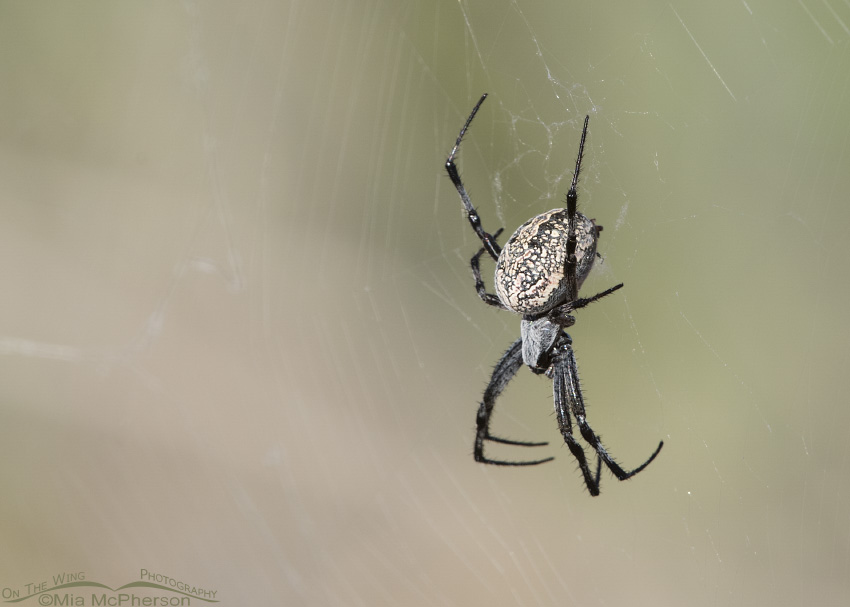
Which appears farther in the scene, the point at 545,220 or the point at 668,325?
the point at 668,325

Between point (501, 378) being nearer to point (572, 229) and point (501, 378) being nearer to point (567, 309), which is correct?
point (567, 309)

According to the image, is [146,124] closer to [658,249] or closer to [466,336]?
[466,336]

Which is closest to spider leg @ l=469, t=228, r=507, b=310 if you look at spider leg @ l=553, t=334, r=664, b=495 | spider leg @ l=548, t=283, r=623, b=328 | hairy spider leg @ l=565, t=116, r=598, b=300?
spider leg @ l=548, t=283, r=623, b=328

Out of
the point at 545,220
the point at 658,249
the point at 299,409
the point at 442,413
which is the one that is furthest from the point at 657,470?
the point at 299,409

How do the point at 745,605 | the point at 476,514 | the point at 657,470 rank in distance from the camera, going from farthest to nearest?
1. the point at 476,514
2. the point at 657,470
3. the point at 745,605

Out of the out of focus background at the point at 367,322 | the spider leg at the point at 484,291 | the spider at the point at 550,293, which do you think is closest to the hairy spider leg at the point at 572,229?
the spider at the point at 550,293

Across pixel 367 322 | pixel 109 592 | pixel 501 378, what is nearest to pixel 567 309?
pixel 501 378

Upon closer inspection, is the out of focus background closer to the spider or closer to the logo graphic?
the logo graphic
